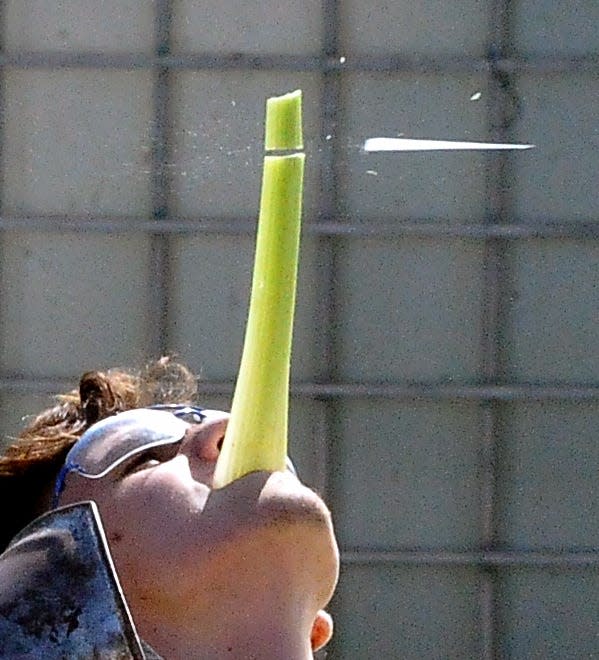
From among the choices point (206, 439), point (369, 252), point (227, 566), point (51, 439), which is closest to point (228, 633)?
point (227, 566)

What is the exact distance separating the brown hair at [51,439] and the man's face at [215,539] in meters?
0.23

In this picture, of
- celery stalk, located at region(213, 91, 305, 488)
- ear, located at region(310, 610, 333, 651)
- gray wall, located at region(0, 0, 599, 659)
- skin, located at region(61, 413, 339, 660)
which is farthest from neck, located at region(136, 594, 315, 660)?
gray wall, located at region(0, 0, 599, 659)

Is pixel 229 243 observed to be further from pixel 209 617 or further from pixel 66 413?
pixel 209 617

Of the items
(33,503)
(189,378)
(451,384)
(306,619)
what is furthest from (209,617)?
(451,384)

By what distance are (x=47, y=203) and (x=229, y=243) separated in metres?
0.38

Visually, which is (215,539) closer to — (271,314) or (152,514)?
(152,514)

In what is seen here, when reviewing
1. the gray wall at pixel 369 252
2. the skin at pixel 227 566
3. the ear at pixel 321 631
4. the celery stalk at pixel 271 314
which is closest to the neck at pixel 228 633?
the skin at pixel 227 566

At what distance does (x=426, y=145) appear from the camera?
3152 mm

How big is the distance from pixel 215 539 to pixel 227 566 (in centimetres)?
2

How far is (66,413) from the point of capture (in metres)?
1.66

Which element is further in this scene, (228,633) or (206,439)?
(206,439)

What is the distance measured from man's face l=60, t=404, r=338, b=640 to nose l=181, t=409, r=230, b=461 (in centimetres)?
6

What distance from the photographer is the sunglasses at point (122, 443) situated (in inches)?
55.3

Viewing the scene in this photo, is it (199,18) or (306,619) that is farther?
(199,18)
